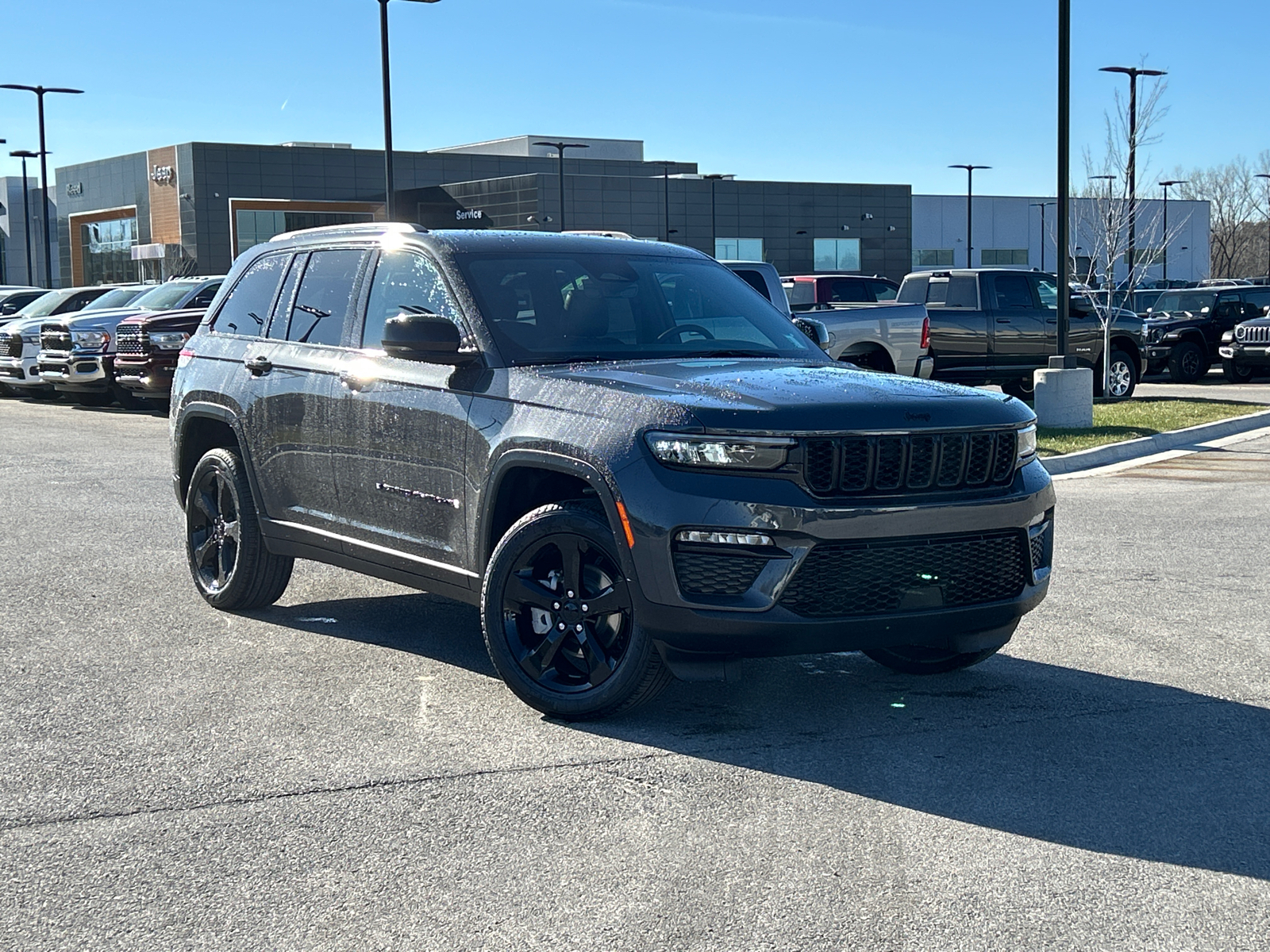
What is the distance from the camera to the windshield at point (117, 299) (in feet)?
83.8

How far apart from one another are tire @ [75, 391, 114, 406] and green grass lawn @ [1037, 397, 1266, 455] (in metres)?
15.0

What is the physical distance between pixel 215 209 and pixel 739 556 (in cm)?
7904

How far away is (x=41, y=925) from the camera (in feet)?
12.8

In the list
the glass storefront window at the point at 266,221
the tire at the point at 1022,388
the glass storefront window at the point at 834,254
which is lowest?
the tire at the point at 1022,388

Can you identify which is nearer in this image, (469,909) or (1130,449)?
(469,909)

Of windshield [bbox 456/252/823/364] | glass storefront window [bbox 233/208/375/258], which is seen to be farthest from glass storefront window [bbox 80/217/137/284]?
windshield [bbox 456/252/823/364]

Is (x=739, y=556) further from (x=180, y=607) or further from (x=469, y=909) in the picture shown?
(x=180, y=607)

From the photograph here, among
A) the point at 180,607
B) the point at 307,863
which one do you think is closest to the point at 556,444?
the point at 307,863

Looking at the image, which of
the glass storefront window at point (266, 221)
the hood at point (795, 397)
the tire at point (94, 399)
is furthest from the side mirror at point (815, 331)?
the glass storefront window at point (266, 221)

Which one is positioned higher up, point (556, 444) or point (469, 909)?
point (556, 444)

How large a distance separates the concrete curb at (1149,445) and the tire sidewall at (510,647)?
31.4ft

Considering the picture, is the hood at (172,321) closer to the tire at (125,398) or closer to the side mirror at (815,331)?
the tire at (125,398)

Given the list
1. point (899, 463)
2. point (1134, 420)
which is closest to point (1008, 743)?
point (899, 463)

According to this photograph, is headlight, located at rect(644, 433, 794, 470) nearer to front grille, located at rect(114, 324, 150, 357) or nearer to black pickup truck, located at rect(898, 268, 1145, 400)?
front grille, located at rect(114, 324, 150, 357)
